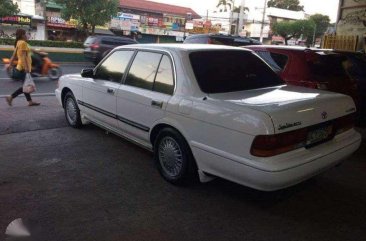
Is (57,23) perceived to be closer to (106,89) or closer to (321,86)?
(106,89)

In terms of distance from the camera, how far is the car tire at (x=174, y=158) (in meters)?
3.92

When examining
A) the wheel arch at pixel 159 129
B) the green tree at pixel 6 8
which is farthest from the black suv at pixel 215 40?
the green tree at pixel 6 8

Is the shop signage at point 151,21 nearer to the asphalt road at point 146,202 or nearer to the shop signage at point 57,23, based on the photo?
the shop signage at point 57,23

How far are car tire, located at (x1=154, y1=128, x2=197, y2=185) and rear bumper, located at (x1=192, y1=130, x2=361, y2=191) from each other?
0.61 feet

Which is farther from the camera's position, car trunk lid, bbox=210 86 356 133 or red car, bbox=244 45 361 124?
red car, bbox=244 45 361 124

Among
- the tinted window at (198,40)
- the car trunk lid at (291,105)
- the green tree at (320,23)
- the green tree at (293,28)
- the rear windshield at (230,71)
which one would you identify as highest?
the green tree at (320,23)

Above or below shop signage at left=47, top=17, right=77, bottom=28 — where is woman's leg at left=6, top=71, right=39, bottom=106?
below

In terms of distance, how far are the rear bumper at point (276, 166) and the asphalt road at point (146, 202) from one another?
0.41 m

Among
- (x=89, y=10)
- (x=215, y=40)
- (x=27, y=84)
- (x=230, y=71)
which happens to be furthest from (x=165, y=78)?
(x=89, y=10)

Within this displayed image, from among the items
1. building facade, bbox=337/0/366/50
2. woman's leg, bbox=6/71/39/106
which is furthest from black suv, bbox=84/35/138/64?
building facade, bbox=337/0/366/50

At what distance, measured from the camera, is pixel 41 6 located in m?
38.4

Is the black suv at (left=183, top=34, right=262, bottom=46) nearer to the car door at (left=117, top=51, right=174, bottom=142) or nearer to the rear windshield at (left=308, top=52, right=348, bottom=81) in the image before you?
the rear windshield at (left=308, top=52, right=348, bottom=81)

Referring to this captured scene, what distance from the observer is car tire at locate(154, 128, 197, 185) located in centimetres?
392

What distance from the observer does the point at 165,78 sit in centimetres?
422
